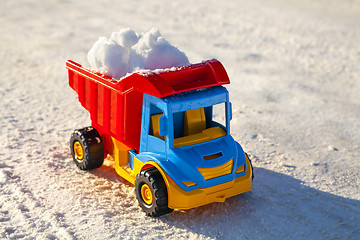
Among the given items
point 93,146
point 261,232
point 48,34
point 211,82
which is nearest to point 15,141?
point 93,146

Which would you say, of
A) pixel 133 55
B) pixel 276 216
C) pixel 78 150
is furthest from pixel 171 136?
pixel 78 150

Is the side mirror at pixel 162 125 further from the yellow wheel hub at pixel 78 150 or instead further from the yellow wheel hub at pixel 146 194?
the yellow wheel hub at pixel 78 150

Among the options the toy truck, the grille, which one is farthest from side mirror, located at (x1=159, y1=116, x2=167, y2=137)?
the grille

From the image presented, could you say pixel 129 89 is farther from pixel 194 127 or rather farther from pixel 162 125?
pixel 194 127

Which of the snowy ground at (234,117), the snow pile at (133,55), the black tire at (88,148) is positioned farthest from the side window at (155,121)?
the black tire at (88,148)

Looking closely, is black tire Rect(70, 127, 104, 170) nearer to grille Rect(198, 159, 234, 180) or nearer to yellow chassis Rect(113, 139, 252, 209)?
yellow chassis Rect(113, 139, 252, 209)

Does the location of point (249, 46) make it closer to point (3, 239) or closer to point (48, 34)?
point (48, 34)
